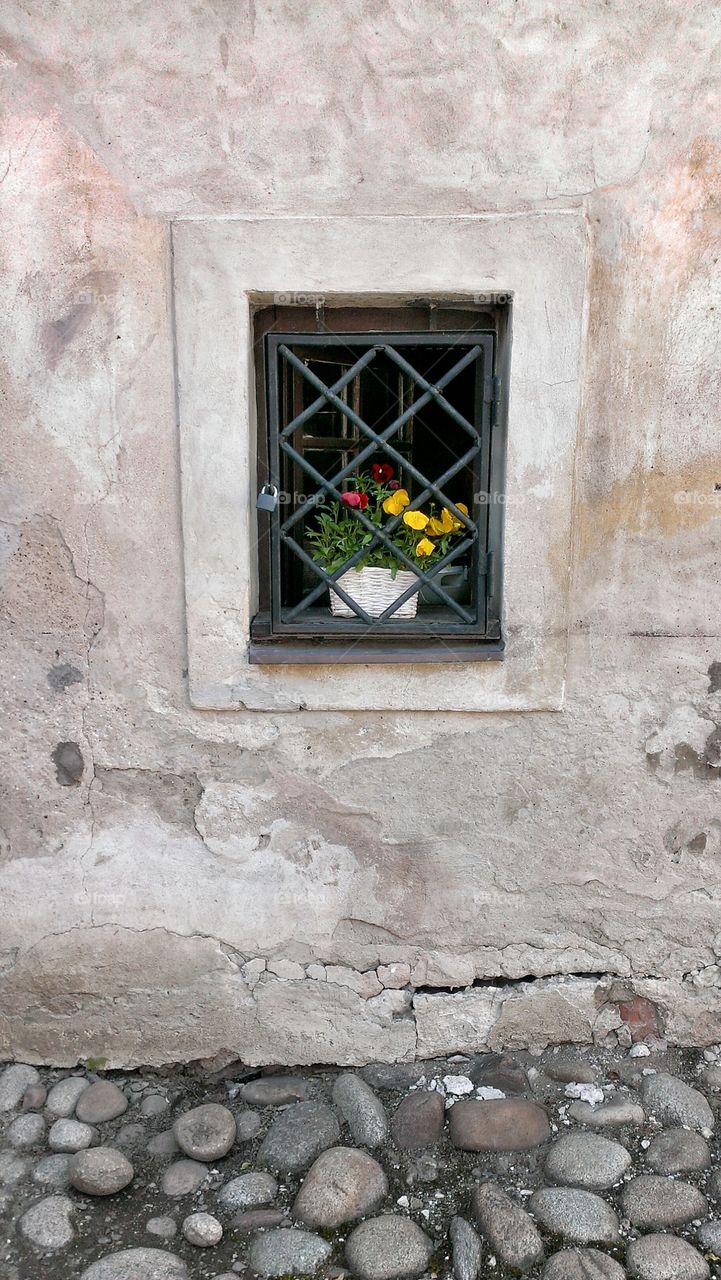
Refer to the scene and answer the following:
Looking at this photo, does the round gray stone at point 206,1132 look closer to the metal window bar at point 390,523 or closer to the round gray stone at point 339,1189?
the round gray stone at point 339,1189

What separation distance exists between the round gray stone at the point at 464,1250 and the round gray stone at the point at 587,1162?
1.00 feet

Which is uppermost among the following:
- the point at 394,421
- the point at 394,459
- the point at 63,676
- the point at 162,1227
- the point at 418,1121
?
the point at 394,421

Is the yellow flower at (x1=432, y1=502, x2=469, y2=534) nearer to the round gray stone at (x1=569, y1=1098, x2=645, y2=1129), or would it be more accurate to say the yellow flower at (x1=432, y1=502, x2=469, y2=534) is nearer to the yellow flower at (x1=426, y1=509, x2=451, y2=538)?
the yellow flower at (x1=426, y1=509, x2=451, y2=538)

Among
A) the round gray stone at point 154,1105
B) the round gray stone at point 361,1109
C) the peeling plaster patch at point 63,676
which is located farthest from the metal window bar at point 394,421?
the round gray stone at point 154,1105

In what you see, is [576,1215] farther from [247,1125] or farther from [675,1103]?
[247,1125]

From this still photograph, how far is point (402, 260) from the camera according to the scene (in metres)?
2.31

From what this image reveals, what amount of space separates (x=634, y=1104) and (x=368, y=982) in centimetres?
84

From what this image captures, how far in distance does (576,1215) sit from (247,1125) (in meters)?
0.94

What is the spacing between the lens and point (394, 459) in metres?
2.43

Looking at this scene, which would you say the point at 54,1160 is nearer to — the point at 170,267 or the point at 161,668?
the point at 161,668

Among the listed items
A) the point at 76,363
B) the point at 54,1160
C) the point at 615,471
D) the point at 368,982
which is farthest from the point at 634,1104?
the point at 76,363

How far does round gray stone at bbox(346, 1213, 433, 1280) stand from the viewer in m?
2.02

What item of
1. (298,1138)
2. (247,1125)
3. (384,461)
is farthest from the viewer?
(384,461)

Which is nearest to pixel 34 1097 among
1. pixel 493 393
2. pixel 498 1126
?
pixel 498 1126
